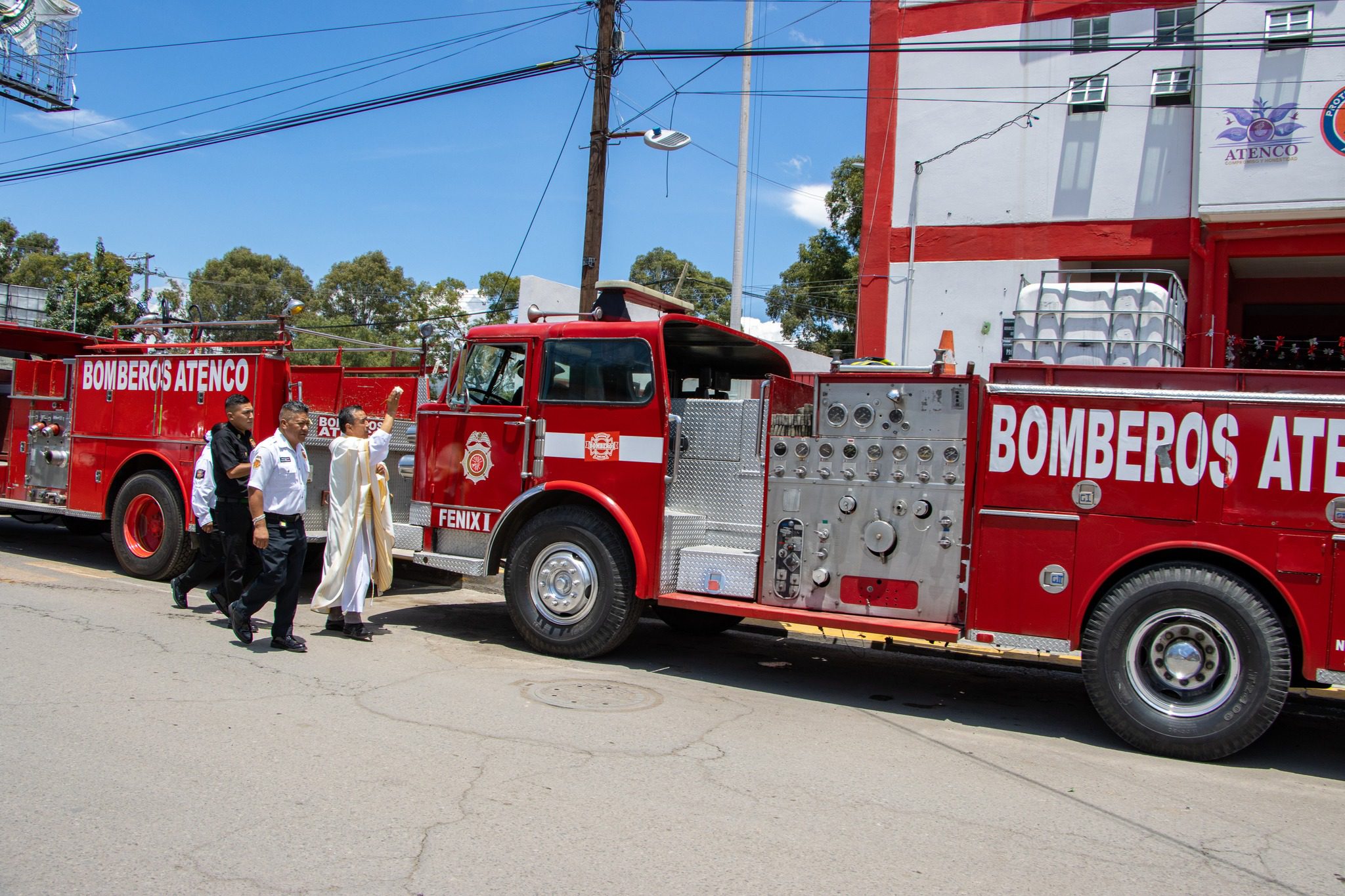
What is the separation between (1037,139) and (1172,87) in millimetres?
2174

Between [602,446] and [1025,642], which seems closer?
[1025,642]

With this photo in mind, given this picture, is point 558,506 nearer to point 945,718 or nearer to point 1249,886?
point 945,718

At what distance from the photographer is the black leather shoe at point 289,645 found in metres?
Result: 6.99

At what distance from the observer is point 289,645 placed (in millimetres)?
7012

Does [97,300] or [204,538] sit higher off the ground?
[97,300]

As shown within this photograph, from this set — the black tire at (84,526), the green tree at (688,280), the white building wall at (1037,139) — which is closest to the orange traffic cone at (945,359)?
the black tire at (84,526)

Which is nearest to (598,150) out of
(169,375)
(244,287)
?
(169,375)

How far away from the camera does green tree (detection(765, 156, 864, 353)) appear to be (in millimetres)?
30859

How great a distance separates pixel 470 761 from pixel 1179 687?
4027 mm

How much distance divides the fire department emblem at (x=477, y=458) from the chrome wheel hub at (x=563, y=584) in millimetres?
909

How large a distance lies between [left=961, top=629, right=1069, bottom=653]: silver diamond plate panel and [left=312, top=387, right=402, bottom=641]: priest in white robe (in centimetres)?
453

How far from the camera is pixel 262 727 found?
5141 millimetres

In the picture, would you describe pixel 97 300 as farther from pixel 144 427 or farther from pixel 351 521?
pixel 351 521

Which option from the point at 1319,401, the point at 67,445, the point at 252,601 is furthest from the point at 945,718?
the point at 67,445
